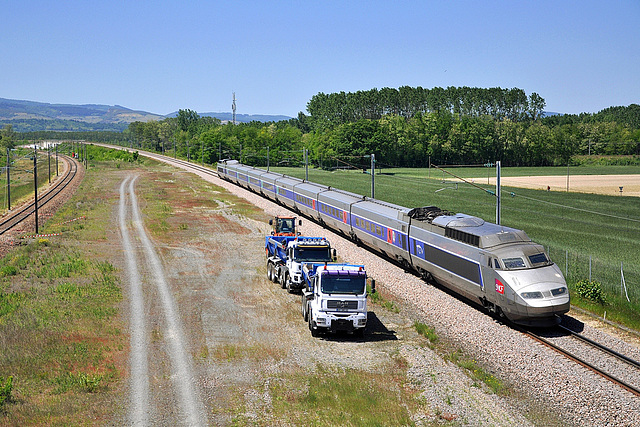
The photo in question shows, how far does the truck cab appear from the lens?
22.8m

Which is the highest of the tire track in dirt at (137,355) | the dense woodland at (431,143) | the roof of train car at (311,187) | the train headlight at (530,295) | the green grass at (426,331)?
the dense woodland at (431,143)

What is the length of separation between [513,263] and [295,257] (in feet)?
35.6

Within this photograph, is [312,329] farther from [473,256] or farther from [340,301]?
[473,256]

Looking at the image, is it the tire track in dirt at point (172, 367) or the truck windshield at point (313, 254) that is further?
the truck windshield at point (313, 254)

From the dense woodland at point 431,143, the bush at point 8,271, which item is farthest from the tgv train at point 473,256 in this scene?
the dense woodland at point 431,143

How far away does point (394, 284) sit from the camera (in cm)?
3225

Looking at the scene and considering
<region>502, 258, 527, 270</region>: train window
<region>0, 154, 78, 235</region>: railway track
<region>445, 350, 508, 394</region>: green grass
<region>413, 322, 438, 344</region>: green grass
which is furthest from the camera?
<region>0, 154, 78, 235</region>: railway track

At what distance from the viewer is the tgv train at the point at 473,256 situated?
23.0 meters

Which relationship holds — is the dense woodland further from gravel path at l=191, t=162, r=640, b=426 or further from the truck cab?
the truck cab

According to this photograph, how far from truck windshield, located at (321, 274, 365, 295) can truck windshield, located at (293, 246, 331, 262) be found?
5.39m

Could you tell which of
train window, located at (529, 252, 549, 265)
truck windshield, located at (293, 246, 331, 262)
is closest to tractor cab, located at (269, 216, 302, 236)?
truck windshield, located at (293, 246, 331, 262)

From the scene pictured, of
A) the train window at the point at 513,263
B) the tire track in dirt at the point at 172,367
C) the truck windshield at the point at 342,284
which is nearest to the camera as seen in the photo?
the tire track in dirt at the point at 172,367

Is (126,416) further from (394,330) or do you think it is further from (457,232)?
(457,232)

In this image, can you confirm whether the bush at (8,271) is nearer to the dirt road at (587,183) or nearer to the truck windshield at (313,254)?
the truck windshield at (313,254)
